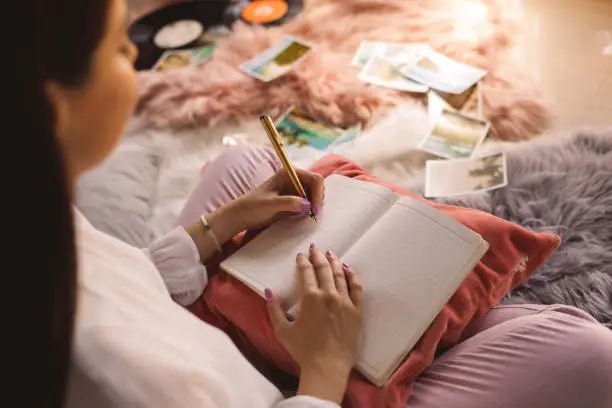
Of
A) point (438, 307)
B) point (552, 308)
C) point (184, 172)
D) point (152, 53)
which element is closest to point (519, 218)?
point (552, 308)

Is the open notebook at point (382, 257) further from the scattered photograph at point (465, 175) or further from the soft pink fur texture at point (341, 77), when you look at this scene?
the soft pink fur texture at point (341, 77)

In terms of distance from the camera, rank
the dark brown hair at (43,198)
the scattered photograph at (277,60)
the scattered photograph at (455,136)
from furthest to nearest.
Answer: the scattered photograph at (277,60)
the scattered photograph at (455,136)
the dark brown hair at (43,198)

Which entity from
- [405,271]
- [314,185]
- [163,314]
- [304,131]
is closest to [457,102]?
[304,131]

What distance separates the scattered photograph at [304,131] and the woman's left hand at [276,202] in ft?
1.91

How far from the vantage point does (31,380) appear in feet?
1.36

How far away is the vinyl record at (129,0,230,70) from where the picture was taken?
2047 mm

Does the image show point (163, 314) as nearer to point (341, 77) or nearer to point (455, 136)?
point (455, 136)

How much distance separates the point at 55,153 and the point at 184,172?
1089 mm

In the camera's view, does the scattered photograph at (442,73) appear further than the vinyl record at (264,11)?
No

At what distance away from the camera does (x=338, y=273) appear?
0.81 meters

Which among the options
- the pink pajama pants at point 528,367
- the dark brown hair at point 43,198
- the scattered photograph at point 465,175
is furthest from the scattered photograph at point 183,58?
the dark brown hair at point 43,198

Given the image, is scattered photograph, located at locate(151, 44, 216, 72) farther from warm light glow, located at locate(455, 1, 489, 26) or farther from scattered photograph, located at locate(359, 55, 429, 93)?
warm light glow, located at locate(455, 1, 489, 26)

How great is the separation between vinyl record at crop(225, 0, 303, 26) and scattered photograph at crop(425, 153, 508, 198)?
38.1 inches

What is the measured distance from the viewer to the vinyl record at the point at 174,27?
205cm
